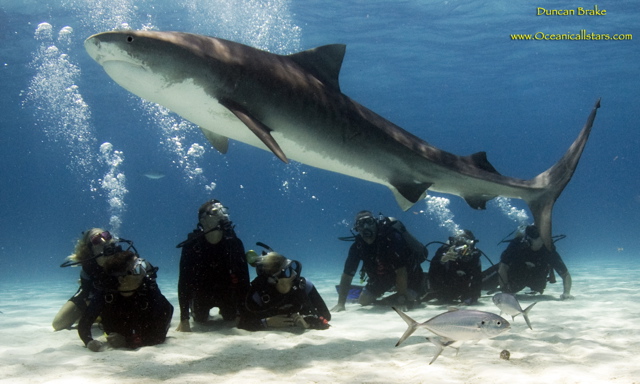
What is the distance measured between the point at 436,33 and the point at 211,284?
83.8 ft

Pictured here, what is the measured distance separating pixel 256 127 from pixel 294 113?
27.3 inches

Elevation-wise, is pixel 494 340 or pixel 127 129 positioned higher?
pixel 127 129

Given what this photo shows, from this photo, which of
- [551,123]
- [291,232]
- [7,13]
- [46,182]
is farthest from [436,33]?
[291,232]

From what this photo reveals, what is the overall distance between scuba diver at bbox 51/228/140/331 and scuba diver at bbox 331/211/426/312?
3.71m

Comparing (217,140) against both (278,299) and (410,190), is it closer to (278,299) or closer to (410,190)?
(278,299)

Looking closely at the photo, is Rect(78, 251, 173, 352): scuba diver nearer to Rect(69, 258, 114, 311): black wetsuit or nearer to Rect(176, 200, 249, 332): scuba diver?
Rect(69, 258, 114, 311): black wetsuit

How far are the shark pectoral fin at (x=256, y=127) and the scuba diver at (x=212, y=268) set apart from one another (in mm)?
2084

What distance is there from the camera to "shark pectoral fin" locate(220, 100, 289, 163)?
3.28 metres

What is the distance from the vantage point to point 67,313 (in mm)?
5441

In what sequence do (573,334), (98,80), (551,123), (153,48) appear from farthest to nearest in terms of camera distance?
(551,123)
(98,80)
(573,334)
(153,48)

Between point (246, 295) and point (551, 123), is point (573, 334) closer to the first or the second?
point (246, 295)

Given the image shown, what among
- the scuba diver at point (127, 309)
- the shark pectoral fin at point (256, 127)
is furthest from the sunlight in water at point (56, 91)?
the shark pectoral fin at point (256, 127)

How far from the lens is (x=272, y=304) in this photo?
5.27m

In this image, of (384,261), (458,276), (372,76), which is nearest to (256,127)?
Result: (384,261)
